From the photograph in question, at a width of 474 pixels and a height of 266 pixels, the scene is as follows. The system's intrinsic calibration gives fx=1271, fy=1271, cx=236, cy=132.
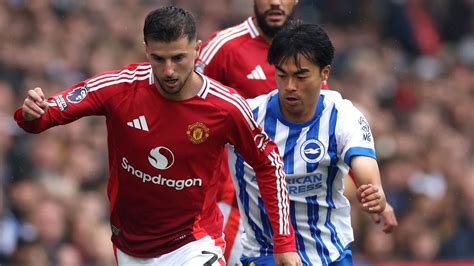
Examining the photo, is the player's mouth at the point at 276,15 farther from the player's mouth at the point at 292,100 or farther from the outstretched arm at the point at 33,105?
the outstretched arm at the point at 33,105

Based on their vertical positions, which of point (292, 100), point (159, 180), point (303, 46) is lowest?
point (159, 180)

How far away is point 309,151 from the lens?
7324 mm

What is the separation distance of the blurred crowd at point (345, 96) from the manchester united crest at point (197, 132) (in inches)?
185

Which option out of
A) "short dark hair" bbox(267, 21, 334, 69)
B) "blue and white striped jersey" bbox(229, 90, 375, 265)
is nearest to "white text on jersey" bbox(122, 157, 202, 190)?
"blue and white striped jersey" bbox(229, 90, 375, 265)

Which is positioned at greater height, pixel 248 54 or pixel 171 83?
pixel 248 54

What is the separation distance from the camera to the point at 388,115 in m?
16.2

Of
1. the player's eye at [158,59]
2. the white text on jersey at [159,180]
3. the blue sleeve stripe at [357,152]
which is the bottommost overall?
the white text on jersey at [159,180]

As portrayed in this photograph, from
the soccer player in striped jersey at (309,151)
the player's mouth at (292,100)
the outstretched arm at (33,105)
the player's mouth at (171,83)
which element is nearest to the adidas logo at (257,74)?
the soccer player in striped jersey at (309,151)

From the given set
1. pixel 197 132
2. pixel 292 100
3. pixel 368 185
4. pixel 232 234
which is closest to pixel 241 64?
pixel 232 234

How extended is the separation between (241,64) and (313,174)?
144 centimetres

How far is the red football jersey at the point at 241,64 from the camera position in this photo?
28.0 ft

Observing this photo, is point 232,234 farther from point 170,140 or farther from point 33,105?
point 33,105

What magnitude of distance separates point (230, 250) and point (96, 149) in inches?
→ 179

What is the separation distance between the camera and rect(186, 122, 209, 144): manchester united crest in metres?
7.10
